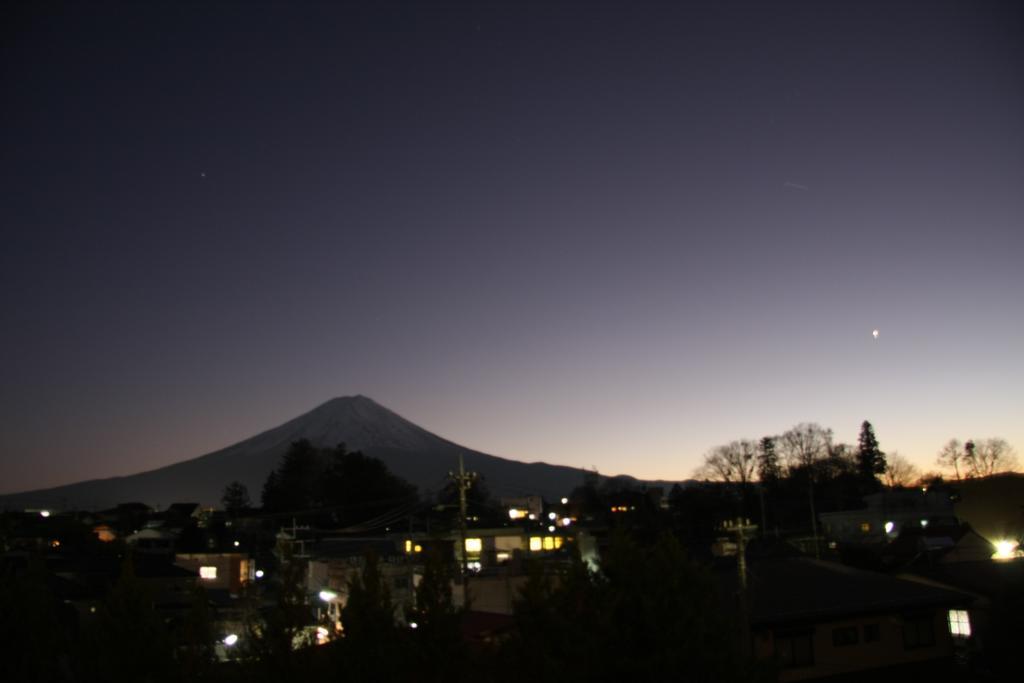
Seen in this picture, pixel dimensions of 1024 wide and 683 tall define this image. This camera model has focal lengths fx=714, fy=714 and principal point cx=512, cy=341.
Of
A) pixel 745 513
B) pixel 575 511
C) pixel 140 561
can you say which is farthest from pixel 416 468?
pixel 140 561

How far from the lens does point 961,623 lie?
20359 millimetres

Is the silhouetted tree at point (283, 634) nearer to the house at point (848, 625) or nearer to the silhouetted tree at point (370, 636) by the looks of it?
the silhouetted tree at point (370, 636)

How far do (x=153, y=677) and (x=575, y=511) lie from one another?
190 ft

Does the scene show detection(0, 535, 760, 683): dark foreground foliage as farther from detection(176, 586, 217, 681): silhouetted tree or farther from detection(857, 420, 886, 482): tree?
detection(857, 420, 886, 482): tree

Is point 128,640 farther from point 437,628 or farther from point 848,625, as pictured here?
point 848,625

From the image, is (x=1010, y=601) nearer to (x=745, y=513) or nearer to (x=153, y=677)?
(x=153, y=677)

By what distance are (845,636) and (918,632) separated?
87.1 inches

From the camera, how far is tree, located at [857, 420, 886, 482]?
71.5 m

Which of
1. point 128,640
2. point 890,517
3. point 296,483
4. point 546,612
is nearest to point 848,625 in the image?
point 546,612

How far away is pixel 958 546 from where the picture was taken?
29.0 metres

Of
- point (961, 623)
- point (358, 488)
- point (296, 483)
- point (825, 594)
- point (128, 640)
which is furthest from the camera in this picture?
point (296, 483)

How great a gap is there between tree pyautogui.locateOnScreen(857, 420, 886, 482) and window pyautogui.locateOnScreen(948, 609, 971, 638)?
55231 millimetres

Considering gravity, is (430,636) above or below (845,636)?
above

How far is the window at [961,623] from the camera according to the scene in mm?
20172
